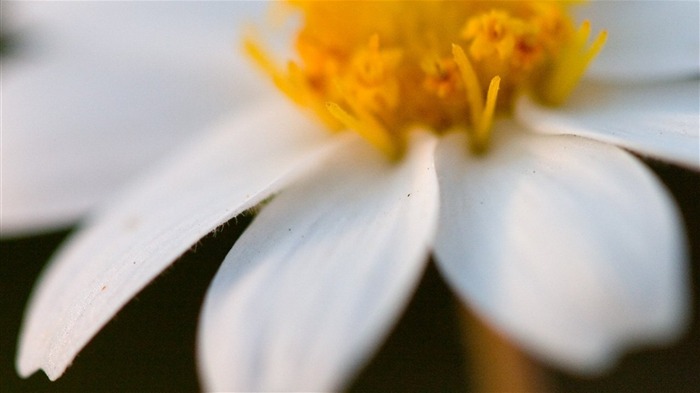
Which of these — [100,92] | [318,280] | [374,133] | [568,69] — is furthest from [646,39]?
[100,92]

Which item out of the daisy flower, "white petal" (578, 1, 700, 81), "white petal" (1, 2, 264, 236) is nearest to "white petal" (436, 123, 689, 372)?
the daisy flower

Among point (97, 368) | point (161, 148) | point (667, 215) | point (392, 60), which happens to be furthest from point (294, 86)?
point (97, 368)

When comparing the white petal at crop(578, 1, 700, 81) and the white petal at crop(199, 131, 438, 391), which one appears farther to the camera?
the white petal at crop(578, 1, 700, 81)

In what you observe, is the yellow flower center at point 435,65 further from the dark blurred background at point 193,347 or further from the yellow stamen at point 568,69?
the dark blurred background at point 193,347

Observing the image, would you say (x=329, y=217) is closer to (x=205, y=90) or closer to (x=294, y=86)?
(x=294, y=86)

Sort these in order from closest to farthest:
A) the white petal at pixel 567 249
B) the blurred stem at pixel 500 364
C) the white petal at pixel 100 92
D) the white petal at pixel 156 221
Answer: the white petal at pixel 567 249, the white petal at pixel 156 221, the blurred stem at pixel 500 364, the white petal at pixel 100 92

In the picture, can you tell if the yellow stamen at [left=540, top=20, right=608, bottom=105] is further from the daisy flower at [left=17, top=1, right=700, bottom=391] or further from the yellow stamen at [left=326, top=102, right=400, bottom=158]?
the yellow stamen at [left=326, top=102, right=400, bottom=158]

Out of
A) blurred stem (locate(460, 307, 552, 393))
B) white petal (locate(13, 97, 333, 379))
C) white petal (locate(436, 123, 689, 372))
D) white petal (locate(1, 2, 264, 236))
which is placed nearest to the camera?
white petal (locate(436, 123, 689, 372))

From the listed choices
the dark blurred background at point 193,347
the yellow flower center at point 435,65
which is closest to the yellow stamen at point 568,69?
the yellow flower center at point 435,65
